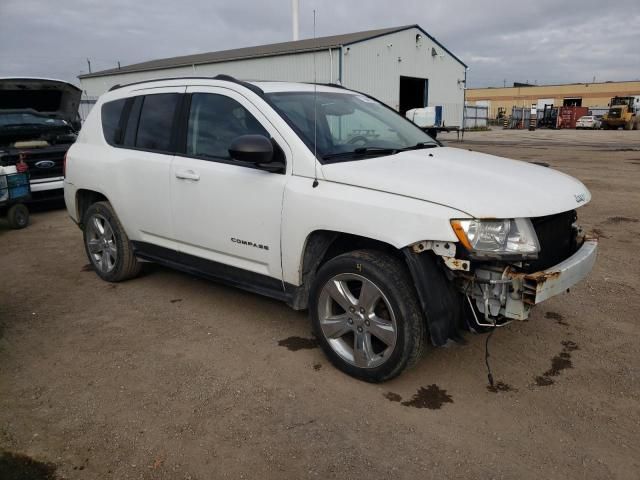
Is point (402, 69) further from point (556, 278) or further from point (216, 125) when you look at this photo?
point (556, 278)

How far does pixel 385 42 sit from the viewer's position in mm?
26016

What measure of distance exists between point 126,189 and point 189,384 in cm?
210

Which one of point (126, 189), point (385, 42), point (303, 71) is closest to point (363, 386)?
point (126, 189)

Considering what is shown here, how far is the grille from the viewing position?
294 centimetres

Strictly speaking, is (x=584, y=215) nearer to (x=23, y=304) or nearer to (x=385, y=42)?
(x=23, y=304)

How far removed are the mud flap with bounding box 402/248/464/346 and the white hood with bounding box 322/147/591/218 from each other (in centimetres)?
35

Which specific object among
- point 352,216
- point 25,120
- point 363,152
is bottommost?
point 352,216

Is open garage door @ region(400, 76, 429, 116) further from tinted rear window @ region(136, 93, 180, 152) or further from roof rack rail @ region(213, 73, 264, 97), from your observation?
roof rack rail @ region(213, 73, 264, 97)

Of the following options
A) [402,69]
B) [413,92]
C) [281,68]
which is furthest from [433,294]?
[413,92]

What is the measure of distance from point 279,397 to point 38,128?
27.0ft

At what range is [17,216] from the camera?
309 inches

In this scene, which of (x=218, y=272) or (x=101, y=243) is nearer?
(x=218, y=272)

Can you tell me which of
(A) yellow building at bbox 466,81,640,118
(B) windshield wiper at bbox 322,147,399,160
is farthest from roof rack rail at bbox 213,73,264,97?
(A) yellow building at bbox 466,81,640,118

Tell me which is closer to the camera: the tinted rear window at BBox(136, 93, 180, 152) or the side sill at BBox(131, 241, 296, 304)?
the side sill at BBox(131, 241, 296, 304)
